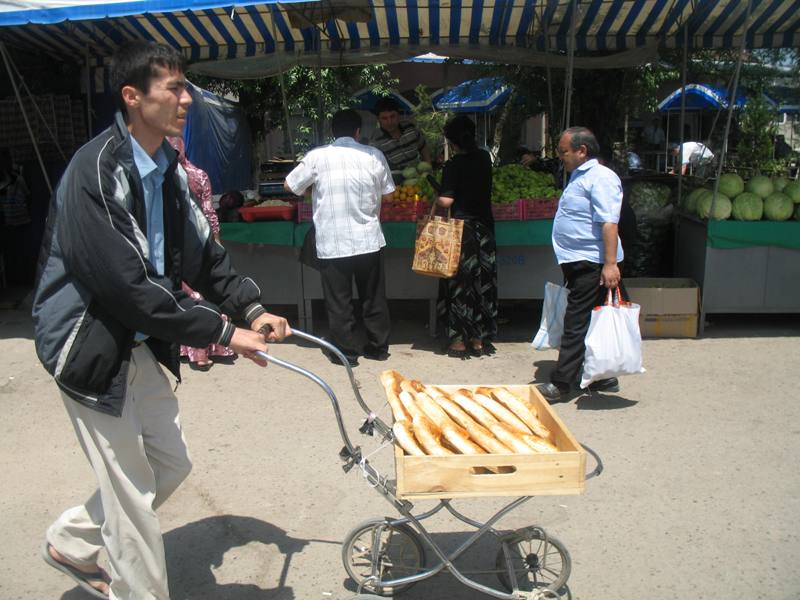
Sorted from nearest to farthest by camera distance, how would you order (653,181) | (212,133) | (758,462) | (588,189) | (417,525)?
(417,525)
(758,462)
(588,189)
(653,181)
(212,133)

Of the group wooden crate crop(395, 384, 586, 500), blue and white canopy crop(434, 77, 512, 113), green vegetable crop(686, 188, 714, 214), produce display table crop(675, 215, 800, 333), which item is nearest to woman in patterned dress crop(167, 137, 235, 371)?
wooden crate crop(395, 384, 586, 500)

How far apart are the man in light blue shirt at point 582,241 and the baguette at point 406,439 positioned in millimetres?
2616

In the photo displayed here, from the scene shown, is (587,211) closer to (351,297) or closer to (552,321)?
(552,321)

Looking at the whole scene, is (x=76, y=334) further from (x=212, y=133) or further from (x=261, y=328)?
(x=212, y=133)

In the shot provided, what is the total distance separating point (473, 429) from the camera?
278 centimetres

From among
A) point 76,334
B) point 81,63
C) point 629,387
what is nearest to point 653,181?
point 629,387

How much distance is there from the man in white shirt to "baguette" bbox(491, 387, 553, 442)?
300 centimetres

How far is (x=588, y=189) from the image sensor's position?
194 inches

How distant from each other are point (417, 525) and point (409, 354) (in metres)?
3.76

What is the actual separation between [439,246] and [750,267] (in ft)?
9.61

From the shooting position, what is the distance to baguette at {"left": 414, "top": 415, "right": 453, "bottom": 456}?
259 cm

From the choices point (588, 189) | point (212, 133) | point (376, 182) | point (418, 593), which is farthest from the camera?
point (212, 133)

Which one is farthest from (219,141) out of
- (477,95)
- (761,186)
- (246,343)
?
(246,343)

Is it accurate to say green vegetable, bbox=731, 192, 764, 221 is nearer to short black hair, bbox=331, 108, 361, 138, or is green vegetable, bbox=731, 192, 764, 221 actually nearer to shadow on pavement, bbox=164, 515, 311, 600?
short black hair, bbox=331, 108, 361, 138
